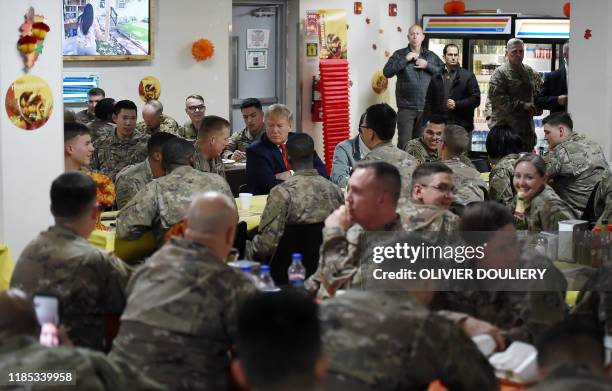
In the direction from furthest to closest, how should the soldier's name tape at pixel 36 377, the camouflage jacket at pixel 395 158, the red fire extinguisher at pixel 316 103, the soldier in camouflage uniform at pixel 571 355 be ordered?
the red fire extinguisher at pixel 316 103 < the camouflage jacket at pixel 395 158 < the soldier's name tape at pixel 36 377 < the soldier in camouflage uniform at pixel 571 355

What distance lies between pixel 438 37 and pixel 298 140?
8853 millimetres

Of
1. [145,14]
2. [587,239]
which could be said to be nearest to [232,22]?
[145,14]

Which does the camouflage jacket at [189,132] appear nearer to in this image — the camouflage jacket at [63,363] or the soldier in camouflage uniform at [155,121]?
the soldier in camouflage uniform at [155,121]

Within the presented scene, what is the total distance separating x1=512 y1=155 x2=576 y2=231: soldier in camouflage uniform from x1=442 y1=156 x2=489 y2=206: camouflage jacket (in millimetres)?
725

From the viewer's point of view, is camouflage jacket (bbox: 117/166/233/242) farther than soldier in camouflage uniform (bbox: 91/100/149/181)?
No

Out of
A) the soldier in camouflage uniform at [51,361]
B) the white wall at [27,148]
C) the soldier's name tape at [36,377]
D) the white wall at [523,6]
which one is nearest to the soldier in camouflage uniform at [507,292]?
the soldier in camouflage uniform at [51,361]

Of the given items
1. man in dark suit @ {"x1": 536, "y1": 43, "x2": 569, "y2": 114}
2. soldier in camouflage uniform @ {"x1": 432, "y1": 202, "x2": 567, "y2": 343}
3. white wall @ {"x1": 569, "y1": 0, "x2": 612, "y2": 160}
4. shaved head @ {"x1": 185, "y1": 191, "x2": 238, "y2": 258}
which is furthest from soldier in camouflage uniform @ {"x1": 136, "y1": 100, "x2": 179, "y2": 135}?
shaved head @ {"x1": 185, "y1": 191, "x2": 238, "y2": 258}

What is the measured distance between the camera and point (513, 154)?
27.3 ft

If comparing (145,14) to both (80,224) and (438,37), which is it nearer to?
(438,37)

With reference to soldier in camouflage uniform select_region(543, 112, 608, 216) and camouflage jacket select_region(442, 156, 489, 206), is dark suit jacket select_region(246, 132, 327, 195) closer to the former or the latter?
camouflage jacket select_region(442, 156, 489, 206)

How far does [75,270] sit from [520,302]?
6.54 ft

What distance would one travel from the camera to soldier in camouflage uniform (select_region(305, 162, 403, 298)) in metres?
5.06

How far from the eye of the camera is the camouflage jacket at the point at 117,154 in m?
10.0

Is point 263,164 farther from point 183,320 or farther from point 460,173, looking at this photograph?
point 183,320
